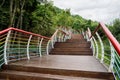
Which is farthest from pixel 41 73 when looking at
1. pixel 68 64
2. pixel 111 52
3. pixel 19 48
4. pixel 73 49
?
pixel 73 49

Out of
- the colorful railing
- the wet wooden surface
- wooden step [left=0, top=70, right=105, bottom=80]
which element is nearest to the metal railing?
the wet wooden surface

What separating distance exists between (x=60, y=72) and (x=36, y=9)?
30.2ft

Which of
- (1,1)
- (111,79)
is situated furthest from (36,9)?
(111,79)

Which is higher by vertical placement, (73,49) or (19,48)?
(19,48)

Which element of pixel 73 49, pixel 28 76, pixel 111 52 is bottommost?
pixel 28 76

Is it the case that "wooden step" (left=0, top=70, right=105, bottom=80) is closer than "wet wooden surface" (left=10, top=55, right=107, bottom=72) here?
Yes

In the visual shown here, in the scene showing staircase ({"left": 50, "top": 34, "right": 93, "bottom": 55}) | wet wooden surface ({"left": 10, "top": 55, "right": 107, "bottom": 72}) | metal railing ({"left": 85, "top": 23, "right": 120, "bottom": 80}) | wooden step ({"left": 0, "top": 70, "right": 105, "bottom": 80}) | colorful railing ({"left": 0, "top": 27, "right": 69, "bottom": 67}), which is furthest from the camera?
staircase ({"left": 50, "top": 34, "right": 93, "bottom": 55})

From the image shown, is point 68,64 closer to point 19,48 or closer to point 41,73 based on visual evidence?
point 41,73

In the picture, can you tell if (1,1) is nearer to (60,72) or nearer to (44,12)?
(44,12)

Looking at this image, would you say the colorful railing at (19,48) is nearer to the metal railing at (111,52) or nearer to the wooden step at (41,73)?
the wooden step at (41,73)

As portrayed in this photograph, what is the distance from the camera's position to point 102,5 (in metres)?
40.7

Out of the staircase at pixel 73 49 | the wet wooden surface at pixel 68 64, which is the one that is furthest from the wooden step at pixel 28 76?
the staircase at pixel 73 49

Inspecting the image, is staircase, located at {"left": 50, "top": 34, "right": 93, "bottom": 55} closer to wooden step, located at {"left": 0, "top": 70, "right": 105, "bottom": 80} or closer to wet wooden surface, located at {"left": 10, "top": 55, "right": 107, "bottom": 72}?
wet wooden surface, located at {"left": 10, "top": 55, "right": 107, "bottom": 72}

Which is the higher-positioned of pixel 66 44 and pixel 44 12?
pixel 44 12
